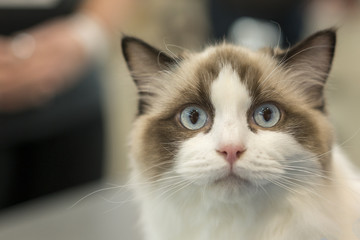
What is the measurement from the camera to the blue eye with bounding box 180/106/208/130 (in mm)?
735

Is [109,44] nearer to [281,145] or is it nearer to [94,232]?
[94,232]

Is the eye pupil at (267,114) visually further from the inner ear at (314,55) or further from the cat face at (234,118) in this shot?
the inner ear at (314,55)

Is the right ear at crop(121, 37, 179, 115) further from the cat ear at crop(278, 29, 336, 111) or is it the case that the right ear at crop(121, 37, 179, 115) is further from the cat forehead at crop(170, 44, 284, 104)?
the cat ear at crop(278, 29, 336, 111)

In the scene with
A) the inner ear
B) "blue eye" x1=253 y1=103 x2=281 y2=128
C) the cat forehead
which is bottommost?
"blue eye" x1=253 y1=103 x2=281 y2=128

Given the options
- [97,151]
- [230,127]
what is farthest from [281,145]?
[97,151]

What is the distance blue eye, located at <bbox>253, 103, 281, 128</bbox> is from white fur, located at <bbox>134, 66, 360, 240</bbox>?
2 cm

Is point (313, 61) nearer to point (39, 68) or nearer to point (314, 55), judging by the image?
point (314, 55)

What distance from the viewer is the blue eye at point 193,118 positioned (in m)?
0.73

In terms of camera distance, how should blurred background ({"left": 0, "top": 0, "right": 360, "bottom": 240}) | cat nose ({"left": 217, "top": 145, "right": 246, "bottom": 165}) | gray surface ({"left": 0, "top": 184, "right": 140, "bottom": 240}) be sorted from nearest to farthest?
cat nose ({"left": 217, "top": 145, "right": 246, "bottom": 165}), gray surface ({"left": 0, "top": 184, "right": 140, "bottom": 240}), blurred background ({"left": 0, "top": 0, "right": 360, "bottom": 240})

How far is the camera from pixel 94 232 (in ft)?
4.54

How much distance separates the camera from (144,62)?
0.85 m

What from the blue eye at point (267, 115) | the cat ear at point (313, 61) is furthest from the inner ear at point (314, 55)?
the blue eye at point (267, 115)

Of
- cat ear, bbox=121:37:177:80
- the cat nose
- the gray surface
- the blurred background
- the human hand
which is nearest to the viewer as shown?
the cat nose

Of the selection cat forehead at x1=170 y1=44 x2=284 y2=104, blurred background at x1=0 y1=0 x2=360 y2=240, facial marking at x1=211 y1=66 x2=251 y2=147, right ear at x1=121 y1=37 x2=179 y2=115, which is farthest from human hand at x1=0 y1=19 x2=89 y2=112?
facial marking at x1=211 y1=66 x2=251 y2=147
